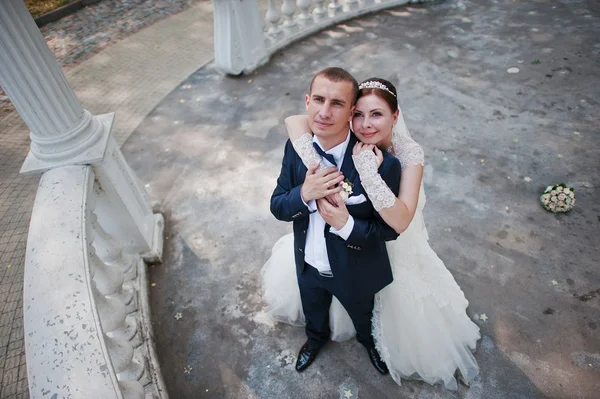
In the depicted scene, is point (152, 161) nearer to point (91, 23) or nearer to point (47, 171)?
point (47, 171)

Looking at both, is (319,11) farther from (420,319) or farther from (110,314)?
(110,314)

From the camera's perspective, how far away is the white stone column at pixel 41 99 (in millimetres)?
2475

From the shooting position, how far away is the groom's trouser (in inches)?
103

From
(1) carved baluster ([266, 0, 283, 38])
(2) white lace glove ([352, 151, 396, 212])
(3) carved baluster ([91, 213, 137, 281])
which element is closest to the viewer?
(2) white lace glove ([352, 151, 396, 212])

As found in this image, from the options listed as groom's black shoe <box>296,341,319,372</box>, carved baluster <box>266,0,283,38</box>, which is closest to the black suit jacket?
groom's black shoe <box>296,341,319,372</box>

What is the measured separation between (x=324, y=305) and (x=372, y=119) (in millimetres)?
1574

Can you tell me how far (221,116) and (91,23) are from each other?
624 centimetres

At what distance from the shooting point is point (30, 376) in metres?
1.70

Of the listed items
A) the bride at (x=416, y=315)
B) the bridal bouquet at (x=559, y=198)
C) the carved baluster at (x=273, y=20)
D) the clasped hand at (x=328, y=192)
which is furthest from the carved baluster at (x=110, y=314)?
the carved baluster at (x=273, y=20)

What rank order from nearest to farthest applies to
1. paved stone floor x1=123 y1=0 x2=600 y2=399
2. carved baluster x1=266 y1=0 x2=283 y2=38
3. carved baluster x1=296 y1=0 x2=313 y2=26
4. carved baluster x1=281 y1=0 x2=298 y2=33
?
paved stone floor x1=123 y1=0 x2=600 y2=399
carved baluster x1=266 y1=0 x2=283 y2=38
carved baluster x1=281 y1=0 x2=298 y2=33
carved baluster x1=296 y1=0 x2=313 y2=26

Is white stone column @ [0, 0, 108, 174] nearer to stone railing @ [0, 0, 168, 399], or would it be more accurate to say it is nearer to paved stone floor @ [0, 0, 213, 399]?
stone railing @ [0, 0, 168, 399]

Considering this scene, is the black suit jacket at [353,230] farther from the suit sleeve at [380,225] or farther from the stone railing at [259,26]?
the stone railing at [259,26]

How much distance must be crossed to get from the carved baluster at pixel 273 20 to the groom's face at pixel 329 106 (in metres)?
6.31

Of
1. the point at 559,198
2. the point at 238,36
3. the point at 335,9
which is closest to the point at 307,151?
the point at 559,198
